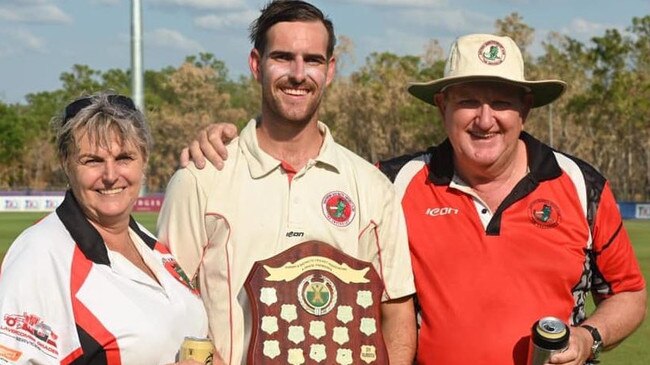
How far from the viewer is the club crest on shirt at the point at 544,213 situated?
5379 millimetres

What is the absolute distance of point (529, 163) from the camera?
5.49 meters

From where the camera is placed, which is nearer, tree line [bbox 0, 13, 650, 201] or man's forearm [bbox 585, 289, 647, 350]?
man's forearm [bbox 585, 289, 647, 350]

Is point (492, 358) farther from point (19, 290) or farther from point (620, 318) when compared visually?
point (19, 290)

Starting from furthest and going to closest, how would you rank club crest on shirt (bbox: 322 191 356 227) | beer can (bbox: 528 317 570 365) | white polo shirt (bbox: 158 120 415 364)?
club crest on shirt (bbox: 322 191 356 227)
white polo shirt (bbox: 158 120 415 364)
beer can (bbox: 528 317 570 365)

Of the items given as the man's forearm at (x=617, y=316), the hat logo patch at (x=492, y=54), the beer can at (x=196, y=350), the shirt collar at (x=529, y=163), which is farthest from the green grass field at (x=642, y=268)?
the beer can at (x=196, y=350)

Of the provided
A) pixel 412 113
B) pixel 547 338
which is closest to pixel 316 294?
pixel 547 338

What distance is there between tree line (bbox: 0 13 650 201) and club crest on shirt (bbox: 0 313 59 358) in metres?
42.3

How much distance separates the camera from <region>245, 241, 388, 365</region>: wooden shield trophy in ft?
15.4

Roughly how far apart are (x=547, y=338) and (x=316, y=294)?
1008 mm

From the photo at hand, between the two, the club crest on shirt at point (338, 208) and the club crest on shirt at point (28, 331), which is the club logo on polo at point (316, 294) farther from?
the club crest on shirt at point (28, 331)

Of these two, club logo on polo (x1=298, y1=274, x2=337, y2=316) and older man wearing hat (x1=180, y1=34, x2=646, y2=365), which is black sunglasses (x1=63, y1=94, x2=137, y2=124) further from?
older man wearing hat (x1=180, y1=34, x2=646, y2=365)

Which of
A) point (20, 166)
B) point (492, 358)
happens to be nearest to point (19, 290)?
point (492, 358)

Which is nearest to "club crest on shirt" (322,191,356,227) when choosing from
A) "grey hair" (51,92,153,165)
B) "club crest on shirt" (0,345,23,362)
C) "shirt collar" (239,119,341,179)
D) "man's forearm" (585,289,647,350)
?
"shirt collar" (239,119,341,179)

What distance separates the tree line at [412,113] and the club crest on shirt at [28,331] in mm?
42303
